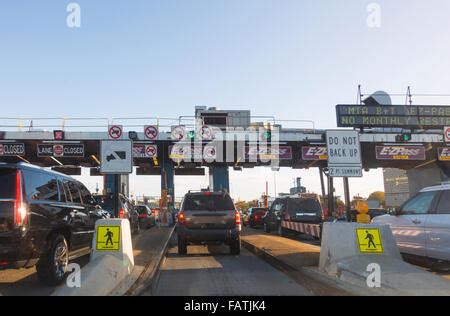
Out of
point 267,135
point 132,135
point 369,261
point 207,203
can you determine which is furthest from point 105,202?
point 267,135

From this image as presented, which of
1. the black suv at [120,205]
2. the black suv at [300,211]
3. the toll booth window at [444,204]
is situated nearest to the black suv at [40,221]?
the toll booth window at [444,204]

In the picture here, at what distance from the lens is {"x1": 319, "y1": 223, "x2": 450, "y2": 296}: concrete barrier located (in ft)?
21.9

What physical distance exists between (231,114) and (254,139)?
19.9 feet

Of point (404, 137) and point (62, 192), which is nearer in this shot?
point (62, 192)

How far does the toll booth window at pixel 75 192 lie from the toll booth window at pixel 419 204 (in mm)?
6984

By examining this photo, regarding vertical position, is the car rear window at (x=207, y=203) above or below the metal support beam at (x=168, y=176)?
below

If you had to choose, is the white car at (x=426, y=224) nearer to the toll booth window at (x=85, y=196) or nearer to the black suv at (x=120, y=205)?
the toll booth window at (x=85, y=196)

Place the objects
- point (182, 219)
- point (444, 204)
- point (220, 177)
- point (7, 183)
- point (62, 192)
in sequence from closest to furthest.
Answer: point (7, 183) < point (62, 192) < point (444, 204) < point (182, 219) < point (220, 177)

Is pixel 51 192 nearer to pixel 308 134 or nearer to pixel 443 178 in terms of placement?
pixel 308 134

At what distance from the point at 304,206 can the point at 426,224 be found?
11080mm

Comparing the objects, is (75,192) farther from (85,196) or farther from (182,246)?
(182,246)

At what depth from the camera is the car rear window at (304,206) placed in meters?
20.1

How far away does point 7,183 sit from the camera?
272 inches
